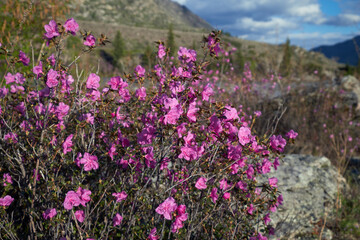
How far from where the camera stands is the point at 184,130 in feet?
5.28

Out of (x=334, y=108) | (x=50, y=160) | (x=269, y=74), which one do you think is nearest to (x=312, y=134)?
(x=334, y=108)

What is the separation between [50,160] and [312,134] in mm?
6261

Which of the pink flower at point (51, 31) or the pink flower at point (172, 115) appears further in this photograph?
the pink flower at point (51, 31)

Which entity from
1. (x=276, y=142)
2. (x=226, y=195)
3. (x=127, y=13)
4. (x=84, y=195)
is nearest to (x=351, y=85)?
(x=276, y=142)

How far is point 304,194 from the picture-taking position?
369 cm

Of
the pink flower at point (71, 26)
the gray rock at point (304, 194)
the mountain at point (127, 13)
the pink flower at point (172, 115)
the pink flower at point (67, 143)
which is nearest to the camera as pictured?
the pink flower at point (172, 115)

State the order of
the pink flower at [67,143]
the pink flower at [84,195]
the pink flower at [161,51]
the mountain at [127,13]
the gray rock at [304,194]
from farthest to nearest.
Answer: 1. the mountain at [127,13]
2. the gray rock at [304,194]
3. the pink flower at [161,51]
4. the pink flower at [67,143]
5. the pink flower at [84,195]

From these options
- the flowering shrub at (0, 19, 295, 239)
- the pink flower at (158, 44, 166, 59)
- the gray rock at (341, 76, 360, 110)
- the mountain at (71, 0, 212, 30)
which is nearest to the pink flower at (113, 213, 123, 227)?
the flowering shrub at (0, 19, 295, 239)

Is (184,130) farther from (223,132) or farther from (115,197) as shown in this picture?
(115,197)

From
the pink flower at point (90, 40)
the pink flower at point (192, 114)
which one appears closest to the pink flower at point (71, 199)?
the pink flower at point (192, 114)

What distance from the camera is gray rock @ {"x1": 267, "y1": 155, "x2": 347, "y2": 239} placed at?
3.27 metres

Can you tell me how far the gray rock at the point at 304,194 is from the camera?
3.27 metres

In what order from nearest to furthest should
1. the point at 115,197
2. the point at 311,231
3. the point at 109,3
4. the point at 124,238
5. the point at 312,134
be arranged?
the point at 115,197, the point at 124,238, the point at 311,231, the point at 312,134, the point at 109,3

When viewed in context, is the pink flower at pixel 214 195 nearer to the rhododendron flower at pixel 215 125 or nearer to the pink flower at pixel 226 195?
the pink flower at pixel 226 195
